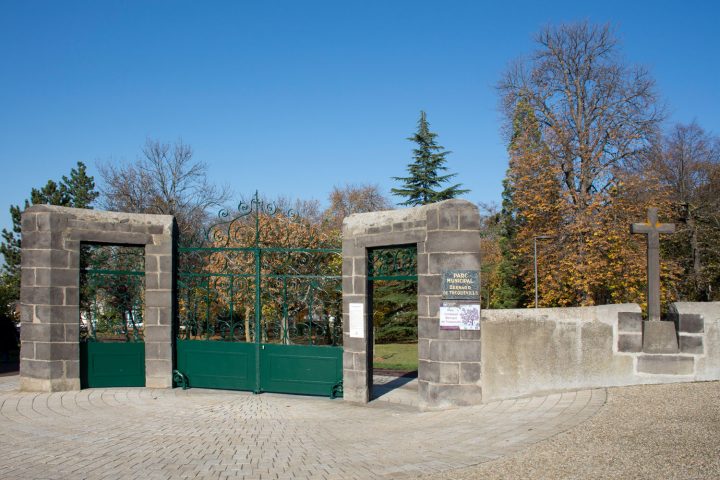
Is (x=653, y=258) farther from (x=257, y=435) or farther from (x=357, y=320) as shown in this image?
(x=257, y=435)

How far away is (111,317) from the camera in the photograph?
1261 cm

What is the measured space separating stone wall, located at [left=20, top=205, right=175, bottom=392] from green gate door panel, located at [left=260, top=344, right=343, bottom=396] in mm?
2006

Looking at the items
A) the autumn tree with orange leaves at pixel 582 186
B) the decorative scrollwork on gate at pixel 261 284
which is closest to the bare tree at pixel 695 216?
the autumn tree with orange leaves at pixel 582 186

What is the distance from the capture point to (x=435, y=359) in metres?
9.71

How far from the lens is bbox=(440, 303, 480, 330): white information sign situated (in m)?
9.55

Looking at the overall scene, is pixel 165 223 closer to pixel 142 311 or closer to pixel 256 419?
pixel 142 311

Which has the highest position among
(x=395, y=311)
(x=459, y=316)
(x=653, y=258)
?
(x=653, y=258)

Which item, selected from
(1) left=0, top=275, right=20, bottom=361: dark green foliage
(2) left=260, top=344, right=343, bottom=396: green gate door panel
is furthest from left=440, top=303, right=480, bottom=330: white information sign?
(1) left=0, top=275, right=20, bottom=361: dark green foliage

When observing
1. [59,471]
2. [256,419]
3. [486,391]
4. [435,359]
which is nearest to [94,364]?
[256,419]

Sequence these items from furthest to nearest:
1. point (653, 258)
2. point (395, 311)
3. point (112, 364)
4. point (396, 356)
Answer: point (395, 311) < point (396, 356) < point (112, 364) < point (653, 258)

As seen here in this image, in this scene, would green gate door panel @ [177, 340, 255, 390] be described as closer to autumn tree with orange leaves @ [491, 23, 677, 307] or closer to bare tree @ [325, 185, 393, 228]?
autumn tree with orange leaves @ [491, 23, 677, 307]

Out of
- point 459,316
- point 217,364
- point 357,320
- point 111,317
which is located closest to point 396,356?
point 217,364

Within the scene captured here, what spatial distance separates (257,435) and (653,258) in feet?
21.7

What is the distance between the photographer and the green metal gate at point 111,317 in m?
11.8
